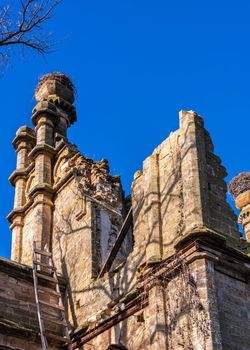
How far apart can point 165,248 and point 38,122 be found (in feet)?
29.2

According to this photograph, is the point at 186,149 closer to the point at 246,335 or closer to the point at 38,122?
the point at 246,335

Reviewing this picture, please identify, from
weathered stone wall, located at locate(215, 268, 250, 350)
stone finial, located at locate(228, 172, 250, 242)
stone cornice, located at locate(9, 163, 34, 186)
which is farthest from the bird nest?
weathered stone wall, located at locate(215, 268, 250, 350)

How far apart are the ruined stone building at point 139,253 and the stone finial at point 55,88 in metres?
2.95

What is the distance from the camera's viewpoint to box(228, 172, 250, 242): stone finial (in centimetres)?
2277

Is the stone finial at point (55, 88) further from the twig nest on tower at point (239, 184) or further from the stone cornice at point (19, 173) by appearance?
the twig nest on tower at point (239, 184)

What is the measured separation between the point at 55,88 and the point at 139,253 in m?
9.77

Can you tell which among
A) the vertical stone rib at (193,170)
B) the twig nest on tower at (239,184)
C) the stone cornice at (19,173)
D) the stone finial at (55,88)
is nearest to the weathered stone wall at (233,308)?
the vertical stone rib at (193,170)

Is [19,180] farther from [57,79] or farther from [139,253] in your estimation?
[139,253]

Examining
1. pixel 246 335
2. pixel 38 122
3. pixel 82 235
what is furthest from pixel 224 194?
pixel 38 122

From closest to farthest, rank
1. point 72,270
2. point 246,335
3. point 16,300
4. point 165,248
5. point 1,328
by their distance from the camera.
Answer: point 246,335
point 165,248
point 1,328
point 16,300
point 72,270

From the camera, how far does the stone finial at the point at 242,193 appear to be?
22772mm

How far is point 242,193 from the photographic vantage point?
27.7 metres

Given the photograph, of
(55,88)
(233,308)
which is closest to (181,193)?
(233,308)

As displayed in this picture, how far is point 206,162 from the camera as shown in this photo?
1295 cm
